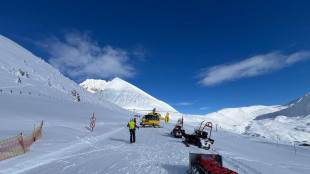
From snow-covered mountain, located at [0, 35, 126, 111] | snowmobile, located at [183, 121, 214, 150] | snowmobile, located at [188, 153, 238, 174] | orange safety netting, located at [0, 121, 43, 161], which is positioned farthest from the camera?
snow-covered mountain, located at [0, 35, 126, 111]

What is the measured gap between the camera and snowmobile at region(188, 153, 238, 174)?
4348 millimetres

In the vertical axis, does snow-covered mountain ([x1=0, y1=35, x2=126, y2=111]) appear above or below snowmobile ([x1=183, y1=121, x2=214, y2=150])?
above

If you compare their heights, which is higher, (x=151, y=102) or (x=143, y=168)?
(x=151, y=102)

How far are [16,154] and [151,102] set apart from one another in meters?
177

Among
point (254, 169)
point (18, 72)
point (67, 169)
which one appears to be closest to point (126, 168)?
point (67, 169)

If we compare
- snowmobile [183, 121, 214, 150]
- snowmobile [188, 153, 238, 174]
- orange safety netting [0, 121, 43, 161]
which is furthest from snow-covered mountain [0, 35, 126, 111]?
snowmobile [188, 153, 238, 174]

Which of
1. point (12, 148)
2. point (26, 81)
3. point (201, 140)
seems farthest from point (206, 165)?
point (26, 81)

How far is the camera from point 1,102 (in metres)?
16.8

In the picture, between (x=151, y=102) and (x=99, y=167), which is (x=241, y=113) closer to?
(x=151, y=102)

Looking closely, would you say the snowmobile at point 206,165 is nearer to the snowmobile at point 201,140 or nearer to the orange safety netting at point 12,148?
the snowmobile at point 201,140

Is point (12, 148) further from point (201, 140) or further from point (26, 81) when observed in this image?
point (26, 81)

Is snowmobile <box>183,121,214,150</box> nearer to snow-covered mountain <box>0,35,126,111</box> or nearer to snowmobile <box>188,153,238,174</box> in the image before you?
snowmobile <box>188,153,238,174</box>

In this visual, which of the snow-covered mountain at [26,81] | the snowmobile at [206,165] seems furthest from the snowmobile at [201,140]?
the snow-covered mountain at [26,81]

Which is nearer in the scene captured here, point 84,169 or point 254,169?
point 84,169
